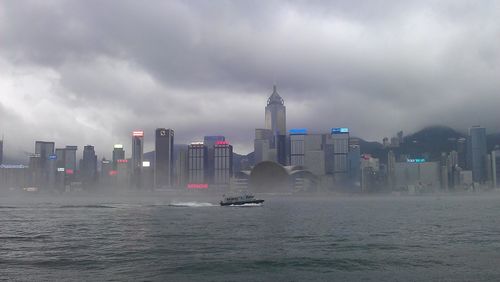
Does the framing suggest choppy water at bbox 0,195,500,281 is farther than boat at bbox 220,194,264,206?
No

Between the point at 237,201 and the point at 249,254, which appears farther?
the point at 237,201

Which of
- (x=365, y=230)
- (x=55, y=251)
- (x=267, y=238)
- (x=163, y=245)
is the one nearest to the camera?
(x=55, y=251)

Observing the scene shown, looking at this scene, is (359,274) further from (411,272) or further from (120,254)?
(120,254)

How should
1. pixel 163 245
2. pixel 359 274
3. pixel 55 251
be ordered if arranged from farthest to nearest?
pixel 163 245, pixel 55 251, pixel 359 274

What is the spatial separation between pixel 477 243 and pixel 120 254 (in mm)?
44557

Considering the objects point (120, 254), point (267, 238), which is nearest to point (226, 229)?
point (267, 238)

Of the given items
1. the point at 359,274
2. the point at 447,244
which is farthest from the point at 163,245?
the point at 447,244

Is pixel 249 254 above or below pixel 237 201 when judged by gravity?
below

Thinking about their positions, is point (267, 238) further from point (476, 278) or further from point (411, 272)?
point (476, 278)

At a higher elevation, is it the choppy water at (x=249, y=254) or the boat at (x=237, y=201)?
the boat at (x=237, y=201)

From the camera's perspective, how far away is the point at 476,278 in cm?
4147

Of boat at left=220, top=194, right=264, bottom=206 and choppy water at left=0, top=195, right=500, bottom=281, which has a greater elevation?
boat at left=220, top=194, right=264, bottom=206

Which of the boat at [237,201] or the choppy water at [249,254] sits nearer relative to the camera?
the choppy water at [249,254]

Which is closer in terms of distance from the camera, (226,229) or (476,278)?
(476,278)
